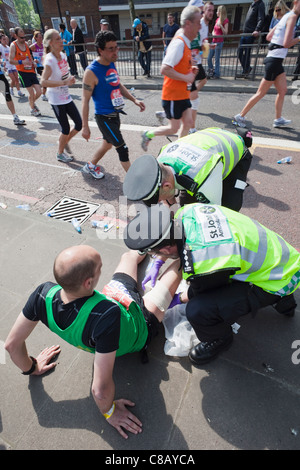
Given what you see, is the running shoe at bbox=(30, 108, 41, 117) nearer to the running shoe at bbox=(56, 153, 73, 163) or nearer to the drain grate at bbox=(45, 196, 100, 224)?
the running shoe at bbox=(56, 153, 73, 163)

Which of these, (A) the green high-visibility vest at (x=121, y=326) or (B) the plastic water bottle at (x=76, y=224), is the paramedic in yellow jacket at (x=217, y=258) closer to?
(A) the green high-visibility vest at (x=121, y=326)

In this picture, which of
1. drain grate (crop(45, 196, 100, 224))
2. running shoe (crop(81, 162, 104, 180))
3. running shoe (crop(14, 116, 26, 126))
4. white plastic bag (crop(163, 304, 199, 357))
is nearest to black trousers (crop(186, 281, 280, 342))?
white plastic bag (crop(163, 304, 199, 357))

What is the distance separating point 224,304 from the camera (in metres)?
1.80

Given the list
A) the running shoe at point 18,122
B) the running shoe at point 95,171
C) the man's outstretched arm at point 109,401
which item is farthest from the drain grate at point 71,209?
the running shoe at point 18,122

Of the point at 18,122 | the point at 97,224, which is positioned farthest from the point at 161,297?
the point at 18,122

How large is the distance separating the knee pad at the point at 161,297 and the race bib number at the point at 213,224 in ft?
2.63

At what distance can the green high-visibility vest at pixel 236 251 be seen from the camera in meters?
1.61

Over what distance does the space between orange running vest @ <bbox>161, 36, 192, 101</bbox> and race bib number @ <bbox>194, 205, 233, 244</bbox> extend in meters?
3.17

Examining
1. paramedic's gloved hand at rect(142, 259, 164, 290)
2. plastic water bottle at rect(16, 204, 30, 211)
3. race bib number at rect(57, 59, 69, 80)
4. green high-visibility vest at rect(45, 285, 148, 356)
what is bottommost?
plastic water bottle at rect(16, 204, 30, 211)

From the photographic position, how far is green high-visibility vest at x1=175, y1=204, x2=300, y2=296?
1.61 meters

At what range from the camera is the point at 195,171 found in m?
2.15

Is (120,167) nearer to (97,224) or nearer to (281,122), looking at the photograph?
(97,224)

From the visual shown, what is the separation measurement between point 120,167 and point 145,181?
3.02 metres

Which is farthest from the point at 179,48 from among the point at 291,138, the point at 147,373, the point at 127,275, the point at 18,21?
the point at 18,21
